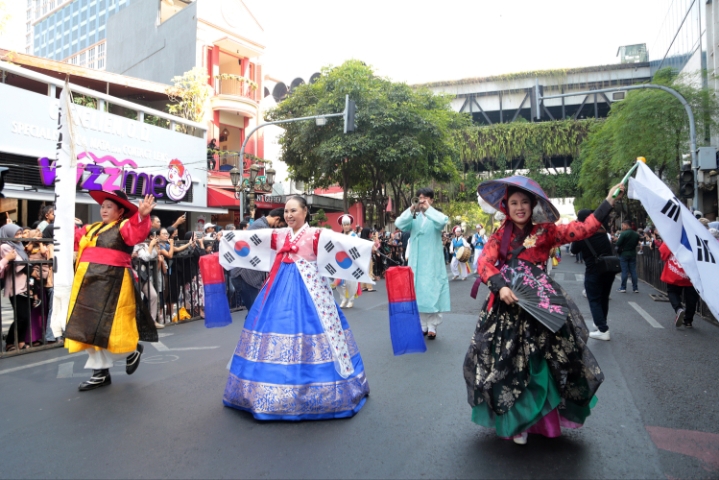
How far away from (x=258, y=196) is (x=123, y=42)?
13.7m

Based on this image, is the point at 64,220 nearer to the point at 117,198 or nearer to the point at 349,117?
the point at 117,198

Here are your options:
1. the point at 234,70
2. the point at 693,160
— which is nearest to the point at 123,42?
the point at 234,70

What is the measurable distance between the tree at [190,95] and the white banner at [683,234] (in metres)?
21.5

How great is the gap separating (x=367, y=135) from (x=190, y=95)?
8172 mm

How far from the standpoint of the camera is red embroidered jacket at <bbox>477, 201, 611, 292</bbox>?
3.25 meters

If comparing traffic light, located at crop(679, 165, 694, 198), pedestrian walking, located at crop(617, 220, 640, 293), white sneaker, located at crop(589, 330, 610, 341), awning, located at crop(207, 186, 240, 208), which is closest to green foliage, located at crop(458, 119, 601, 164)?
awning, located at crop(207, 186, 240, 208)

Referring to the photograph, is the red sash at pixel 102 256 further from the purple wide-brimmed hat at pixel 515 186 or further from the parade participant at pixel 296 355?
the purple wide-brimmed hat at pixel 515 186

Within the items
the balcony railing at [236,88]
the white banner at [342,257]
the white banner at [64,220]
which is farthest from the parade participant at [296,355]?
the balcony railing at [236,88]

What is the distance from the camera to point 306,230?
4184mm

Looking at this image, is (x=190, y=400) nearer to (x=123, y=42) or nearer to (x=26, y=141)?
(x=26, y=141)

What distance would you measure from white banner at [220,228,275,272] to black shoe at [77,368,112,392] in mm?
1539

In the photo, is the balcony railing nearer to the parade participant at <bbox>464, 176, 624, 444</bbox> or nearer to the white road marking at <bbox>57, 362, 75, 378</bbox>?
the white road marking at <bbox>57, 362, 75, 378</bbox>

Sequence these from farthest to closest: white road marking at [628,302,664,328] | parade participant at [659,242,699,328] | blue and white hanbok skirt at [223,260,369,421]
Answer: white road marking at [628,302,664,328] → parade participant at [659,242,699,328] → blue and white hanbok skirt at [223,260,369,421]

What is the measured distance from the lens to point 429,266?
21.9ft
